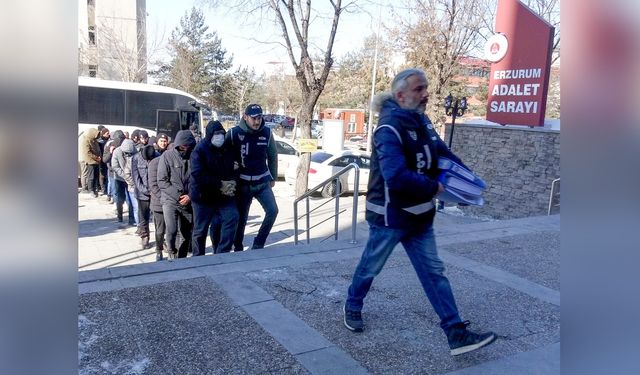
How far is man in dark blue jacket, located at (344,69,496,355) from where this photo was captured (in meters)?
3.20

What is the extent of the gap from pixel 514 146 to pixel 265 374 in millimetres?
12595

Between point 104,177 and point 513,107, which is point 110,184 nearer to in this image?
point 104,177

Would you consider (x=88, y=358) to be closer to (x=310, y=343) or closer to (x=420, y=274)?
(x=310, y=343)

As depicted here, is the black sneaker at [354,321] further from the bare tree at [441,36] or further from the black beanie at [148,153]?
the bare tree at [441,36]

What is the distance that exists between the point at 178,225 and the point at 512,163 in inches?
412

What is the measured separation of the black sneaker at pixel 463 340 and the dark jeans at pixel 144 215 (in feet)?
20.0

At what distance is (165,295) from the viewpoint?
170 inches

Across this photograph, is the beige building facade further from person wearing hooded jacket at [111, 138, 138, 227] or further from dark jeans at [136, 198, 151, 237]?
dark jeans at [136, 198, 151, 237]

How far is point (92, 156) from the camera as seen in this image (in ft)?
41.4

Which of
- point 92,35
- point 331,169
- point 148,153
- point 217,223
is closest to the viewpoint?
point 217,223

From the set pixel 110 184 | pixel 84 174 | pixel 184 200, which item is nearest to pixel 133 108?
pixel 84 174

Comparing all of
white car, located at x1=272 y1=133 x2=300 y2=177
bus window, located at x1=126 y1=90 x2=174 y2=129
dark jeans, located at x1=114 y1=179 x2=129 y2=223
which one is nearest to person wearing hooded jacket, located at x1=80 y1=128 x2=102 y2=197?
dark jeans, located at x1=114 y1=179 x2=129 y2=223

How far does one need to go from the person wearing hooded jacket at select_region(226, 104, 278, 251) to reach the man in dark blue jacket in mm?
2798
